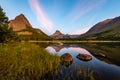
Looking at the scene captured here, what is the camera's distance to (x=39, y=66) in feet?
55.8

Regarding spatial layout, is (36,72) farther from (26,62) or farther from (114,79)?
(114,79)

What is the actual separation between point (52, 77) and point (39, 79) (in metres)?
1.63

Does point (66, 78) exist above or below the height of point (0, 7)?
below

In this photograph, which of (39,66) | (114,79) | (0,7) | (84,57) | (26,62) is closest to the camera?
(114,79)

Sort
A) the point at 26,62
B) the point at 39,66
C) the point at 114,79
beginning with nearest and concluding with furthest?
the point at 114,79 < the point at 39,66 < the point at 26,62

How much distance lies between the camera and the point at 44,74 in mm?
15844

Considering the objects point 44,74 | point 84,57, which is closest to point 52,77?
point 44,74

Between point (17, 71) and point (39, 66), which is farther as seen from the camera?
point (39, 66)

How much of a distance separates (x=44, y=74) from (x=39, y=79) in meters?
1.74

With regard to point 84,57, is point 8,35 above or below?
above

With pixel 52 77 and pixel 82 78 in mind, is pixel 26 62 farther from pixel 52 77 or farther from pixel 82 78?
pixel 82 78

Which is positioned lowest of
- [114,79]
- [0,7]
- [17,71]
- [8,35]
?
[114,79]

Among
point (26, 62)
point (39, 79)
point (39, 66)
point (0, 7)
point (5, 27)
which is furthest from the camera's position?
point (0, 7)

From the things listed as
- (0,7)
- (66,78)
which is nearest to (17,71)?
(66,78)
